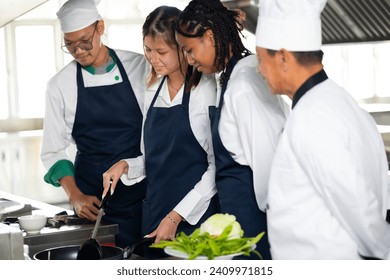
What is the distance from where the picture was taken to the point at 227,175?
7.39 feet

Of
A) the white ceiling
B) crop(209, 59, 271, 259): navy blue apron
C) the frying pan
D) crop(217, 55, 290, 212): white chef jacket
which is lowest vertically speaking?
the frying pan

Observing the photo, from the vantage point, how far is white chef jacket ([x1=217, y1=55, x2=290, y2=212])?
2.14 meters

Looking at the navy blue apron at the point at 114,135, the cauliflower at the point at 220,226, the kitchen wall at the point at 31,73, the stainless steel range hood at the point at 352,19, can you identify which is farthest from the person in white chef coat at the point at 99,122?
the kitchen wall at the point at 31,73

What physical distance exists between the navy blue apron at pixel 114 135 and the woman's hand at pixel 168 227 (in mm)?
488

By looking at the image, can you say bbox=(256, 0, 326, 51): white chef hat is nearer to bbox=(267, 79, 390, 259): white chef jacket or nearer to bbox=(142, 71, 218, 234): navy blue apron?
bbox=(267, 79, 390, 259): white chef jacket

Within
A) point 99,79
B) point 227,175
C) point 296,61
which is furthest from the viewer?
point 99,79

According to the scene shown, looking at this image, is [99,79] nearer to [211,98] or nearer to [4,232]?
[211,98]

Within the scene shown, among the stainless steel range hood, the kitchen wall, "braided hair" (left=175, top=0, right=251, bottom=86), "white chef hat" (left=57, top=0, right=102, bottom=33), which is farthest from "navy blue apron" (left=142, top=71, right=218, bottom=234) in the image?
the kitchen wall

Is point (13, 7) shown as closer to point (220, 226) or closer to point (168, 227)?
point (168, 227)

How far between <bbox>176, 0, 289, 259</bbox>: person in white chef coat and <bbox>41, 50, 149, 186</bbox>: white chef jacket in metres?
0.67

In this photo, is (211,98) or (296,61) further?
(211,98)
